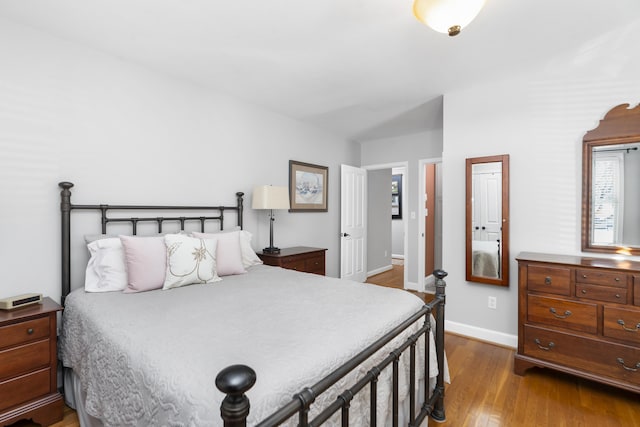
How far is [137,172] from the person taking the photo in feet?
8.36

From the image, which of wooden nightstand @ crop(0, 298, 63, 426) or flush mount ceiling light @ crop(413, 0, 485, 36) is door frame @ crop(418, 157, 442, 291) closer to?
flush mount ceiling light @ crop(413, 0, 485, 36)

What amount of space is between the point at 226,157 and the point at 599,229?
340 centimetres

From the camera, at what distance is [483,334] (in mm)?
2988

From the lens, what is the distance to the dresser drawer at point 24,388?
1.63m

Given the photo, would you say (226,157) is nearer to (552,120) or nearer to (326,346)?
(326,346)

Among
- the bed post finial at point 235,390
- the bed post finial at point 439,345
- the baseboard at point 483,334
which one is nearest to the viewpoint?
the bed post finial at point 235,390

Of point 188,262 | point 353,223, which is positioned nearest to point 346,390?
point 188,262

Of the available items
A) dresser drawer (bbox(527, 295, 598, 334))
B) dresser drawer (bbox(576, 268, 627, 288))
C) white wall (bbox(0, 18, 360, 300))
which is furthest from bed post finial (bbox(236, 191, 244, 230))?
dresser drawer (bbox(576, 268, 627, 288))

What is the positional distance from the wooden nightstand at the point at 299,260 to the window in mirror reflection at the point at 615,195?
2556mm

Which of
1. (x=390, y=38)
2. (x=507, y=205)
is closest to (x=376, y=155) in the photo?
(x=507, y=205)

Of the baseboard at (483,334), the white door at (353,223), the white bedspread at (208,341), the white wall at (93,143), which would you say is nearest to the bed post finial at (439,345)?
the white bedspread at (208,341)

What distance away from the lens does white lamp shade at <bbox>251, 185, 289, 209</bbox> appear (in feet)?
10.5

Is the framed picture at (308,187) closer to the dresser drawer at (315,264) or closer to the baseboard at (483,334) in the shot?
the dresser drawer at (315,264)

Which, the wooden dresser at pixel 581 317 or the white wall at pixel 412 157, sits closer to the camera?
the wooden dresser at pixel 581 317
